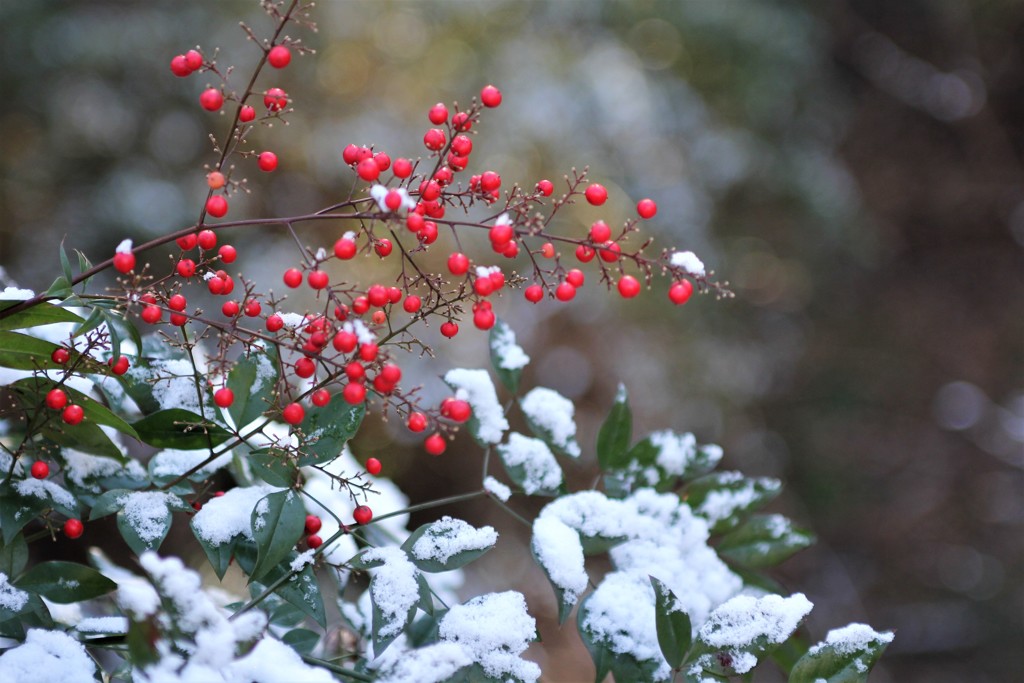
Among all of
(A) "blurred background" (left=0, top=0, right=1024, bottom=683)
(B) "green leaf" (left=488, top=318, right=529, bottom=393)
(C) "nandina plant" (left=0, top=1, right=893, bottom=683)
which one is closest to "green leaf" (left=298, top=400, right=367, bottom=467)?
(C) "nandina plant" (left=0, top=1, right=893, bottom=683)

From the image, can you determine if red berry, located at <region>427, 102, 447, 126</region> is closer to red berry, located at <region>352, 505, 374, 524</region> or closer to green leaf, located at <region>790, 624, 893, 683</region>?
red berry, located at <region>352, 505, 374, 524</region>

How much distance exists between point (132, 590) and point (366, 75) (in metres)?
1.74

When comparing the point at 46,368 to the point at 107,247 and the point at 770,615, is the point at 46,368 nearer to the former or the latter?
the point at 770,615

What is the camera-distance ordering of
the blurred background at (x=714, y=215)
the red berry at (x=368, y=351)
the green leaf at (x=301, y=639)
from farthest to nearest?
the blurred background at (x=714, y=215), the green leaf at (x=301, y=639), the red berry at (x=368, y=351)

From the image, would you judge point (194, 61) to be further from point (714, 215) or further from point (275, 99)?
point (714, 215)

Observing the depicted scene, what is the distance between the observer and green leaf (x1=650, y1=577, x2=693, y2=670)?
1.42ft

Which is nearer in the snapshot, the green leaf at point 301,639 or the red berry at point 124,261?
the red berry at point 124,261

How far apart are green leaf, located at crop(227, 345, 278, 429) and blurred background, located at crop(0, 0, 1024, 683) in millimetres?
1272

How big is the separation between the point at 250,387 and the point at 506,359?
16 cm

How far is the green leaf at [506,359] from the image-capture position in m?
0.53

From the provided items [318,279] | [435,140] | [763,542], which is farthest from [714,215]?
[318,279]

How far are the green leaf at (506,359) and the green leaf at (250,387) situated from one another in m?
0.14

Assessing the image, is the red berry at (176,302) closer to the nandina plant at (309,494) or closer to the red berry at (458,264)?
the nandina plant at (309,494)

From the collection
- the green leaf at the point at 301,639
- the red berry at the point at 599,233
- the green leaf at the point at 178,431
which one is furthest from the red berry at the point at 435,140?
the green leaf at the point at 301,639
